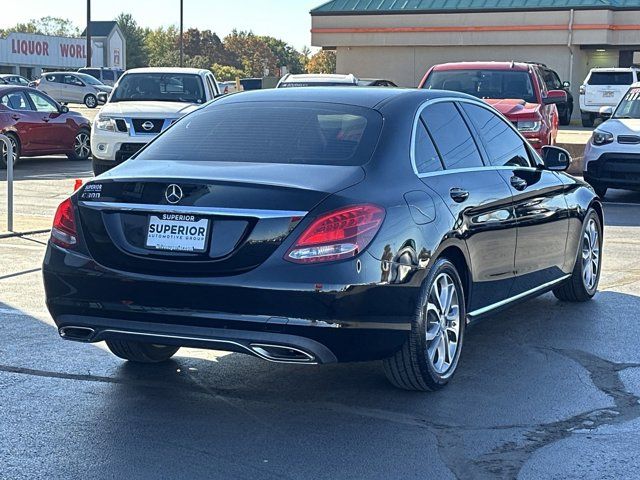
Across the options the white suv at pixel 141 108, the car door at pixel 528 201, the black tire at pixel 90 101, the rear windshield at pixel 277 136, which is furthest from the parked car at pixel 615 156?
the black tire at pixel 90 101

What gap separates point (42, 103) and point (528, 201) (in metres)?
15.5

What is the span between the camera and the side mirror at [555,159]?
7828mm

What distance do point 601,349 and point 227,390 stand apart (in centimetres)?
244

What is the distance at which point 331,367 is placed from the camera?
254 inches

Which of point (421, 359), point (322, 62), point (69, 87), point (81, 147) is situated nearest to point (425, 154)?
point (421, 359)

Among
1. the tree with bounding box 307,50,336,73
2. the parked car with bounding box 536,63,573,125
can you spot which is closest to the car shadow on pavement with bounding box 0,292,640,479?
the parked car with bounding box 536,63,573,125

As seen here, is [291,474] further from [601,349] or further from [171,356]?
[601,349]

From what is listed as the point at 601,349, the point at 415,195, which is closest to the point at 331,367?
the point at 415,195

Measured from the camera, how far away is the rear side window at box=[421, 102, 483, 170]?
6312 millimetres

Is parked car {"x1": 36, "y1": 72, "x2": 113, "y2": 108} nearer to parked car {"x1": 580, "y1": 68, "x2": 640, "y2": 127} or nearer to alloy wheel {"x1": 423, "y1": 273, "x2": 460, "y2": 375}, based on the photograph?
parked car {"x1": 580, "y1": 68, "x2": 640, "y2": 127}

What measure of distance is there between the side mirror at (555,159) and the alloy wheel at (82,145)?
1541cm

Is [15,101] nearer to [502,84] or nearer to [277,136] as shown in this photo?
[502,84]

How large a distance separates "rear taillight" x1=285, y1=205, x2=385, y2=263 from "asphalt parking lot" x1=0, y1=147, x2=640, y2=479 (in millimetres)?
820

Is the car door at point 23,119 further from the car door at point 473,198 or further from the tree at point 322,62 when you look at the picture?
the tree at point 322,62
